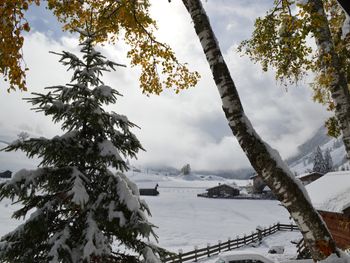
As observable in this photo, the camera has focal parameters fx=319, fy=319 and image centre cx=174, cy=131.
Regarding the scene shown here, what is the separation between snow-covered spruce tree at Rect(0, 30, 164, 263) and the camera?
616 cm

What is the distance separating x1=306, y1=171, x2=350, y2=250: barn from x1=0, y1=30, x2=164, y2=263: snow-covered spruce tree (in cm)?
1214

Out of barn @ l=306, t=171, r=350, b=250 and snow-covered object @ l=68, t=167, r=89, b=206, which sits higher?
snow-covered object @ l=68, t=167, r=89, b=206

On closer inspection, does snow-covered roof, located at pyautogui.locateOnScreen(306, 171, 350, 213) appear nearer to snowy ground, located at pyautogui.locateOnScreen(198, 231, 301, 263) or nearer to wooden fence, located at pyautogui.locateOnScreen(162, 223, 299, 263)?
snowy ground, located at pyautogui.locateOnScreen(198, 231, 301, 263)

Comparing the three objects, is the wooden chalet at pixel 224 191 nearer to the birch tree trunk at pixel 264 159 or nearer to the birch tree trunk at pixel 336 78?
the birch tree trunk at pixel 336 78

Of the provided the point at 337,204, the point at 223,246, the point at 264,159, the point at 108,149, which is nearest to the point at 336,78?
the point at 264,159

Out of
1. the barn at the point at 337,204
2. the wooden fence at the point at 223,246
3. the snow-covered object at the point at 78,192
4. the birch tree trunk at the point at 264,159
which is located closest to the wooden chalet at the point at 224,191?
the wooden fence at the point at 223,246

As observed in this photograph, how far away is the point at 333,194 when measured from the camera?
56.9ft

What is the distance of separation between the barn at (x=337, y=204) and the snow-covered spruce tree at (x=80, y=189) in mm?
12141

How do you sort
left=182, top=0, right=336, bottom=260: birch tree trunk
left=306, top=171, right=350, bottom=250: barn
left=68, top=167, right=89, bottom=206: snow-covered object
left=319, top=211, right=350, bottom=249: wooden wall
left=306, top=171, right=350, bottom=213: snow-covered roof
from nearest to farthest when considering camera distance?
1. left=182, top=0, right=336, bottom=260: birch tree trunk
2. left=68, top=167, right=89, bottom=206: snow-covered object
3. left=306, top=171, right=350, bottom=250: barn
4. left=306, top=171, right=350, bottom=213: snow-covered roof
5. left=319, top=211, right=350, bottom=249: wooden wall

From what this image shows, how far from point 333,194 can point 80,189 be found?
15.5 metres

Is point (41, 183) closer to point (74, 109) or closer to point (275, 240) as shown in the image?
point (74, 109)

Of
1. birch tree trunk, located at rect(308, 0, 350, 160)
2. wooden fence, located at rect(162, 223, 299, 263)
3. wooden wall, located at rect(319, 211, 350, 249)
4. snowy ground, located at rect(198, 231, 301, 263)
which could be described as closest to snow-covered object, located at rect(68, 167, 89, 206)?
birch tree trunk, located at rect(308, 0, 350, 160)

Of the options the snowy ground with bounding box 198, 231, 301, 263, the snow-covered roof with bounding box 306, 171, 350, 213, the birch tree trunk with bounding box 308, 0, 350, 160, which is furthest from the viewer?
the snowy ground with bounding box 198, 231, 301, 263

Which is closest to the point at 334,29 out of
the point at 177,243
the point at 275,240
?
the point at 177,243
